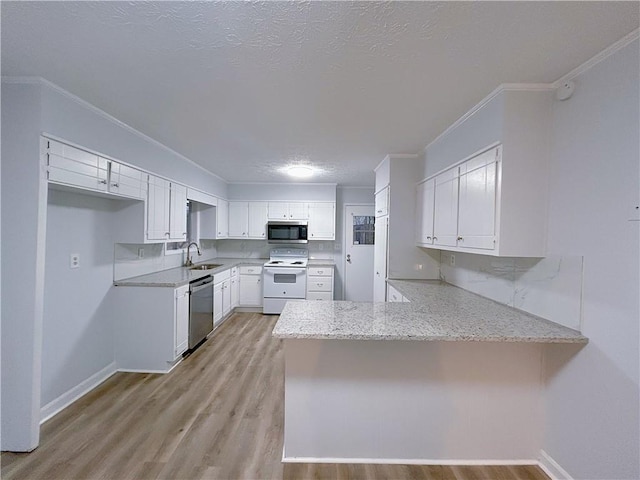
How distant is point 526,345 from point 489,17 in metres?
1.84

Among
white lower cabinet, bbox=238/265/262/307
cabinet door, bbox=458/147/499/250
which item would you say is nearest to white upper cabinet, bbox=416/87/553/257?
cabinet door, bbox=458/147/499/250

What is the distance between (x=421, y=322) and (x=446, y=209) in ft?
4.12

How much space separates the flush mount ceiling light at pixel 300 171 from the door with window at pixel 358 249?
4.77 feet

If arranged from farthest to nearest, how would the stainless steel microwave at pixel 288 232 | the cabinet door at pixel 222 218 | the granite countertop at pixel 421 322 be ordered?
the stainless steel microwave at pixel 288 232 < the cabinet door at pixel 222 218 < the granite countertop at pixel 421 322

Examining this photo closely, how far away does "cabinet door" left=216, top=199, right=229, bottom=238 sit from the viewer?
4750 millimetres

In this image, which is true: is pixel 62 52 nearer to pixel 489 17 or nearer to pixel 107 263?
pixel 107 263

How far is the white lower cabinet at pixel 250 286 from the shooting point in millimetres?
4945

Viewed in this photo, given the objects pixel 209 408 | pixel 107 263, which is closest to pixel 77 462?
pixel 209 408

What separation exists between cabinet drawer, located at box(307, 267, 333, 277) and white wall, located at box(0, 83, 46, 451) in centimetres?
350

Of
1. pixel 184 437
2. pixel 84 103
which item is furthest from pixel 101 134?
pixel 184 437

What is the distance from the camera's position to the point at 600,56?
1390mm

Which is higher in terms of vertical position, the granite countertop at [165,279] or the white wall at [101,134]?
the white wall at [101,134]

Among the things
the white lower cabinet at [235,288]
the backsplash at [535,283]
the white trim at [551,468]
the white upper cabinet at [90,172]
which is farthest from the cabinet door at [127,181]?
the white trim at [551,468]

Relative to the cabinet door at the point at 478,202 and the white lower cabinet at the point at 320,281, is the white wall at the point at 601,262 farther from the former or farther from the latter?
the white lower cabinet at the point at 320,281
